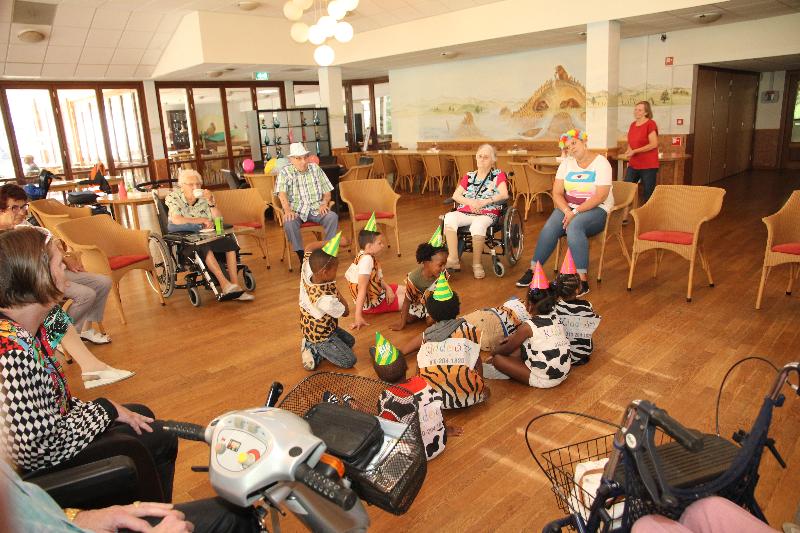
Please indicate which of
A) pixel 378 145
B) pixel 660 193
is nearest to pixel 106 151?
pixel 378 145

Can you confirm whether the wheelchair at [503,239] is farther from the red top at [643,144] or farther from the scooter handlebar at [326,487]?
the scooter handlebar at [326,487]

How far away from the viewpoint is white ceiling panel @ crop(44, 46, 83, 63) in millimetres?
9785

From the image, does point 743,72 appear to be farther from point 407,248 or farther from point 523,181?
point 407,248

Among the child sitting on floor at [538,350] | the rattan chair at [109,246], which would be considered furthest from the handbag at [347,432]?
the rattan chair at [109,246]

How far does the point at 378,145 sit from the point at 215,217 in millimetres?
10793

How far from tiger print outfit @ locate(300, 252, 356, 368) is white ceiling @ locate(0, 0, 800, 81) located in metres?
6.70

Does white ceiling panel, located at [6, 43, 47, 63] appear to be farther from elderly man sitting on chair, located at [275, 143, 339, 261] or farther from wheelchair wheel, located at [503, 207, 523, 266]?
wheelchair wheel, located at [503, 207, 523, 266]

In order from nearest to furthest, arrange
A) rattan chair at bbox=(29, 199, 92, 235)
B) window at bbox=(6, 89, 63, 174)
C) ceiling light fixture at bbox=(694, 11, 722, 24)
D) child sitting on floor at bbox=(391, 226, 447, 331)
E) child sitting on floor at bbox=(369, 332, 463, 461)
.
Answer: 1. child sitting on floor at bbox=(369, 332, 463, 461)
2. child sitting on floor at bbox=(391, 226, 447, 331)
3. rattan chair at bbox=(29, 199, 92, 235)
4. ceiling light fixture at bbox=(694, 11, 722, 24)
5. window at bbox=(6, 89, 63, 174)

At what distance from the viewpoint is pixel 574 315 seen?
3.32 m

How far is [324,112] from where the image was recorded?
1152cm

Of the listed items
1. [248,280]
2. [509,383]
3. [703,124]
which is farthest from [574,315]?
[703,124]

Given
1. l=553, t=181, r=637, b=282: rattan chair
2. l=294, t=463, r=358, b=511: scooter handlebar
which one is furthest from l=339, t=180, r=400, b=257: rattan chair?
l=294, t=463, r=358, b=511: scooter handlebar

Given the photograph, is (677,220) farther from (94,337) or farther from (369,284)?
(94,337)

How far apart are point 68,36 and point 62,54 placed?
2.15 ft
